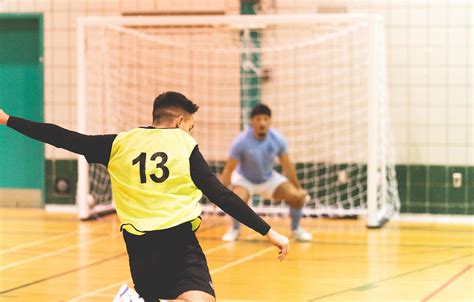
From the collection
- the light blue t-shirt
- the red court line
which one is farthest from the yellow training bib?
the light blue t-shirt

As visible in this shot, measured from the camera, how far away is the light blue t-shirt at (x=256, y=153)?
Result: 11641 millimetres

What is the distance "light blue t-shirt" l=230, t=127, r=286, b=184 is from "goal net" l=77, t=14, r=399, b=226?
6.57 feet

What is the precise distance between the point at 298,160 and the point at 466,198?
2400 millimetres

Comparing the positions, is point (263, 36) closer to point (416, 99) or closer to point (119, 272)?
point (416, 99)

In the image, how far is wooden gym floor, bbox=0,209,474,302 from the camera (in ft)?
27.8

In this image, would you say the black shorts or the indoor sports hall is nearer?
the black shorts

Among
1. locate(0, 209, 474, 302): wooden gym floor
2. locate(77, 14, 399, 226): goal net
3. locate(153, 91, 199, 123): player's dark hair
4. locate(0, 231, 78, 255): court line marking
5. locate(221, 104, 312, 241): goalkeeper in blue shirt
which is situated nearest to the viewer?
locate(153, 91, 199, 123): player's dark hair

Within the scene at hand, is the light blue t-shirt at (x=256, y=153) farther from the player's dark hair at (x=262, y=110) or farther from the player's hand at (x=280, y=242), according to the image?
the player's hand at (x=280, y=242)

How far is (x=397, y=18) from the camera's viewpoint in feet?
45.3

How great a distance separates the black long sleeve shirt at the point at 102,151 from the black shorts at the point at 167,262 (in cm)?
31

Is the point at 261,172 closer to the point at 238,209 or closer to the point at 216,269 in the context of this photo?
the point at 216,269

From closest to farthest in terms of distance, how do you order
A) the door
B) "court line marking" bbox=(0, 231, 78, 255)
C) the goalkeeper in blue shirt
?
"court line marking" bbox=(0, 231, 78, 255), the goalkeeper in blue shirt, the door

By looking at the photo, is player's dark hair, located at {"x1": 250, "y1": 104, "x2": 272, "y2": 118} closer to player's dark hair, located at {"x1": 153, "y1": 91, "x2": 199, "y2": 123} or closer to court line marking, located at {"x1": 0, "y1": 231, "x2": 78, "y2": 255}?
court line marking, located at {"x1": 0, "y1": 231, "x2": 78, "y2": 255}

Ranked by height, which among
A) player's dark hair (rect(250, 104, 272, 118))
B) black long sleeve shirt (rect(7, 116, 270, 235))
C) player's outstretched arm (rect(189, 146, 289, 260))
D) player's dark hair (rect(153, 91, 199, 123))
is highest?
player's dark hair (rect(153, 91, 199, 123))
